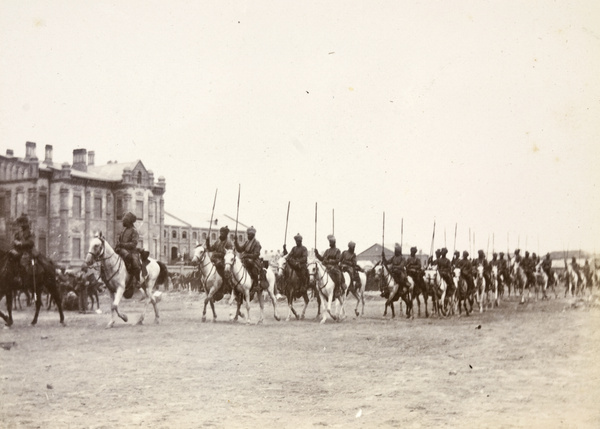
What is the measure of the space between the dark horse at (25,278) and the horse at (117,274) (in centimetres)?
51

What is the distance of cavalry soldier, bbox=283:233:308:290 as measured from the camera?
962cm

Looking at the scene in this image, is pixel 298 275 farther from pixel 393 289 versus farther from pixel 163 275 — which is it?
pixel 163 275

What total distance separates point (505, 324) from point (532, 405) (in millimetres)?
3831

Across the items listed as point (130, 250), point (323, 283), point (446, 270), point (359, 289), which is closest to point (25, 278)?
point (130, 250)

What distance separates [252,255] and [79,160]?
3.17 meters

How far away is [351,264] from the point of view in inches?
443

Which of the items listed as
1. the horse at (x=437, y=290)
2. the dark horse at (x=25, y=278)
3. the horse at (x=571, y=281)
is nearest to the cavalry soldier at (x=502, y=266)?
the horse at (x=437, y=290)

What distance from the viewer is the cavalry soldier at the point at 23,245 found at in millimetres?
6969

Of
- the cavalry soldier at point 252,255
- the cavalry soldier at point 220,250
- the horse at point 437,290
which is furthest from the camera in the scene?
the horse at point 437,290

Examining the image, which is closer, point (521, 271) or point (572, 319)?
point (572, 319)

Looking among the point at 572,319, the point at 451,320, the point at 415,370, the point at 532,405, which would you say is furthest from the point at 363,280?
the point at 532,405

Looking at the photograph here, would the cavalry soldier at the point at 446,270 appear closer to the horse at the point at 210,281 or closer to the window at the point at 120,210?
the horse at the point at 210,281

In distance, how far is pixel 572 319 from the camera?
8695 millimetres

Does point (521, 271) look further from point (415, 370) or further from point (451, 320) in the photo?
point (415, 370)
